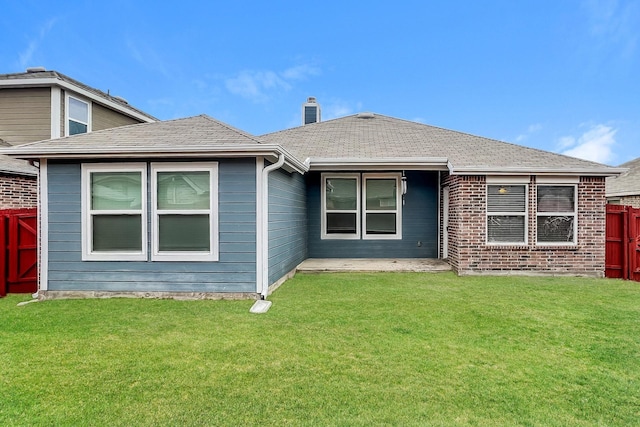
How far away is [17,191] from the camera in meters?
9.40

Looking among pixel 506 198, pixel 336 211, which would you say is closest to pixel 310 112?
pixel 336 211

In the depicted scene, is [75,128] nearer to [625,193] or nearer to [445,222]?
[445,222]

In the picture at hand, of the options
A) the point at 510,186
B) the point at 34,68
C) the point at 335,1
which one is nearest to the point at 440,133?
the point at 510,186

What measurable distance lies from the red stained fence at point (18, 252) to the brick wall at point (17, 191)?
2.72m

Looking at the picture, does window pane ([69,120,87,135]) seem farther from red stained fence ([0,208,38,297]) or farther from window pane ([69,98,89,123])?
red stained fence ([0,208,38,297])

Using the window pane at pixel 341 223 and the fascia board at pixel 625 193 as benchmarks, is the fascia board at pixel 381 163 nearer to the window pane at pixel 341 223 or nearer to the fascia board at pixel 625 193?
the window pane at pixel 341 223

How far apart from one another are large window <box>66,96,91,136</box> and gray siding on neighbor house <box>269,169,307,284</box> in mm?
7400

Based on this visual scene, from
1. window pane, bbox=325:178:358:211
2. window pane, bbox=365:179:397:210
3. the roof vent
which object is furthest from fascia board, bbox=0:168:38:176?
the roof vent

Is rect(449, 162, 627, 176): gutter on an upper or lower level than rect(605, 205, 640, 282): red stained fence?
upper

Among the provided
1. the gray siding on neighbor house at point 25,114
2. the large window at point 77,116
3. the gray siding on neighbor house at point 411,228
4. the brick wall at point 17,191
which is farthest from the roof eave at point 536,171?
the gray siding on neighbor house at point 25,114

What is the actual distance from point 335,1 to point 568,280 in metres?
12.8

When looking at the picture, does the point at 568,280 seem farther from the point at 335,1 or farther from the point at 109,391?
the point at 335,1

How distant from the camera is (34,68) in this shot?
1112 centimetres

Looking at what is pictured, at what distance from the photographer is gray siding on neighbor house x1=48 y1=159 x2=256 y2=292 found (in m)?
6.06
